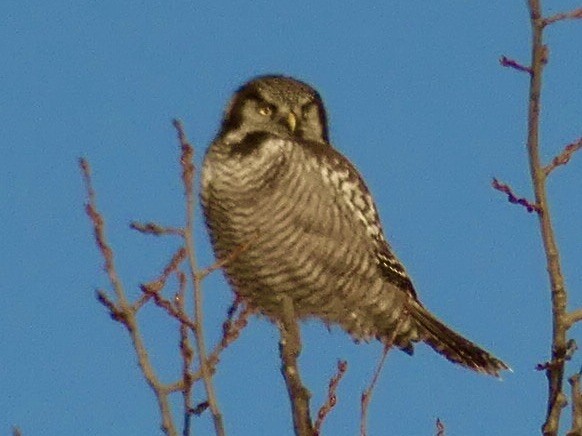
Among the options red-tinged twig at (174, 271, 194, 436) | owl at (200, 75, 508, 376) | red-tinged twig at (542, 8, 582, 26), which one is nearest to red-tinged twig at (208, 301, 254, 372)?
red-tinged twig at (174, 271, 194, 436)

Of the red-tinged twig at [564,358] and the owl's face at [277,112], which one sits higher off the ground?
the owl's face at [277,112]

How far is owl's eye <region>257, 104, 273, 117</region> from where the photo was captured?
7949 mm

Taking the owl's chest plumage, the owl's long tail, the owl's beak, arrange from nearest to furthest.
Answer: the owl's chest plumage < the owl's long tail < the owl's beak

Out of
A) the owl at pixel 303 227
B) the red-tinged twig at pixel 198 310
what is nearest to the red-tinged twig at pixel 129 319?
the red-tinged twig at pixel 198 310

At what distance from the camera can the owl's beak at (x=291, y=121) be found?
7.84m

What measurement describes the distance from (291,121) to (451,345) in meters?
1.53

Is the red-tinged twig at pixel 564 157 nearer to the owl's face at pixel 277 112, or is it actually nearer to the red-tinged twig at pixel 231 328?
the red-tinged twig at pixel 231 328

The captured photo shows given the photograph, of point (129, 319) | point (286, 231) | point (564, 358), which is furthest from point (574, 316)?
point (286, 231)

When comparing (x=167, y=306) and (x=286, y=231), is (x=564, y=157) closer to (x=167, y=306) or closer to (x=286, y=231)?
(x=167, y=306)

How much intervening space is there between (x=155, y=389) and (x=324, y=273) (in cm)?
415

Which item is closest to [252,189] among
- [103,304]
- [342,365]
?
[342,365]

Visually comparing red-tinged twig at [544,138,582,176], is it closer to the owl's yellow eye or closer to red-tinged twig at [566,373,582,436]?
red-tinged twig at [566,373,582,436]

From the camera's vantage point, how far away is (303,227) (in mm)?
7434

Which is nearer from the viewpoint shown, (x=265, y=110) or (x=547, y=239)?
(x=547, y=239)
